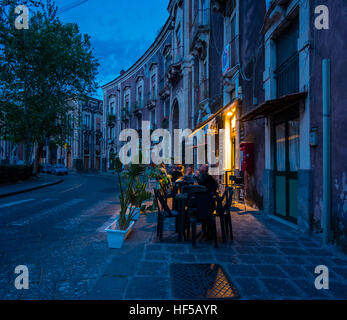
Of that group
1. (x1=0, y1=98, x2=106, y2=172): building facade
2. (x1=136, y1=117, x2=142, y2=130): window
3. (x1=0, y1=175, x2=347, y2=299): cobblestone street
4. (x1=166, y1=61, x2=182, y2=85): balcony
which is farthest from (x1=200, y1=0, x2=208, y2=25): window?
(x1=0, y1=98, x2=106, y2=172): building facade

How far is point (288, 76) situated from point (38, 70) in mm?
17095

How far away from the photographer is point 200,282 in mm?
2887

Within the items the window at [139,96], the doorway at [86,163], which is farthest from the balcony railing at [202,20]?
the doorway at [86,163]

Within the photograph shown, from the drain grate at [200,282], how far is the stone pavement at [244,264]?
9 centimetres

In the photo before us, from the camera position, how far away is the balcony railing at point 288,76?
6.03 m

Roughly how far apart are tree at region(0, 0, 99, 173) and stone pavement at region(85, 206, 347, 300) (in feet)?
53.1

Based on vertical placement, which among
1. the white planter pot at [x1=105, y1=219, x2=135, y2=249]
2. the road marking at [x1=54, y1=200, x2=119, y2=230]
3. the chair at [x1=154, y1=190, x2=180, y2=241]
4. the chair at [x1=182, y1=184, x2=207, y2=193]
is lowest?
the road marking at [x1=54, y1=200, x2=119, y2=230]

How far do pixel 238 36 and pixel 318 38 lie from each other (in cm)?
564

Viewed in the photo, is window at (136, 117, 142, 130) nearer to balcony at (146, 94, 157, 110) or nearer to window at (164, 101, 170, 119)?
balcony at (146, 94, 157, 110)

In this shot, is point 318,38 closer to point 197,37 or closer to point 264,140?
point 264,140

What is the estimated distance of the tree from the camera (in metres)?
16.1

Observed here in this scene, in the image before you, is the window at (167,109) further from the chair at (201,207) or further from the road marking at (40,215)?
the chair at (201,207)

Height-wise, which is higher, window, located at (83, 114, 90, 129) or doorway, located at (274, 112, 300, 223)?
window, located at (83, 114, 90, 129)
